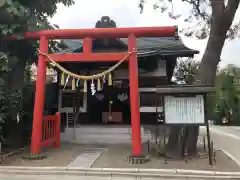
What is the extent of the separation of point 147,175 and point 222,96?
1787 cm

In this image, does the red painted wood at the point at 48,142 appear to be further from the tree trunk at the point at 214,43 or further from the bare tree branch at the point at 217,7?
the bare tree branch at the point at 217,7

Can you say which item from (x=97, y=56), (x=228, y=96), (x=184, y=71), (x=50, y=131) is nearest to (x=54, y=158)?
(x=50, y=131)

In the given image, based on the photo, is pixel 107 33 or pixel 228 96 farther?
pixel 228 96

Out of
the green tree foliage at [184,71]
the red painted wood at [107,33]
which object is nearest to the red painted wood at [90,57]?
the red painted wood at [107,33]

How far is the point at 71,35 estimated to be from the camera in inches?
373

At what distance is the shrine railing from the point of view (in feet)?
32.3

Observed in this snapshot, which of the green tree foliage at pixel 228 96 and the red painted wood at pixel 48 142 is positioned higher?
the green tree foliage at pixel 228 96

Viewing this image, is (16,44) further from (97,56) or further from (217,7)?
(217,7)

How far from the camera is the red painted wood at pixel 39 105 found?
910cm

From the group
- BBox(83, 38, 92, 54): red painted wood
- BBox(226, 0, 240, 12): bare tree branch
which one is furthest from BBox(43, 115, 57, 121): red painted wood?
BBox(226, 0, 240, 12): bare tree branch

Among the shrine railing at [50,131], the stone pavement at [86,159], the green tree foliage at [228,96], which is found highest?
the green tree foliage at [228,96]

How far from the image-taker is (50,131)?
34.1ft

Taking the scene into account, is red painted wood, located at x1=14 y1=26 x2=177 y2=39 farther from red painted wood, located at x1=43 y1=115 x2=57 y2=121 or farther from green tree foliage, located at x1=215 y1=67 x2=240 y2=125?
→ green tree foliage, located at x1=215 y1=67 x2=240 y2=125

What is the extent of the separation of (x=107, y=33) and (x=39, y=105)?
127 inches
